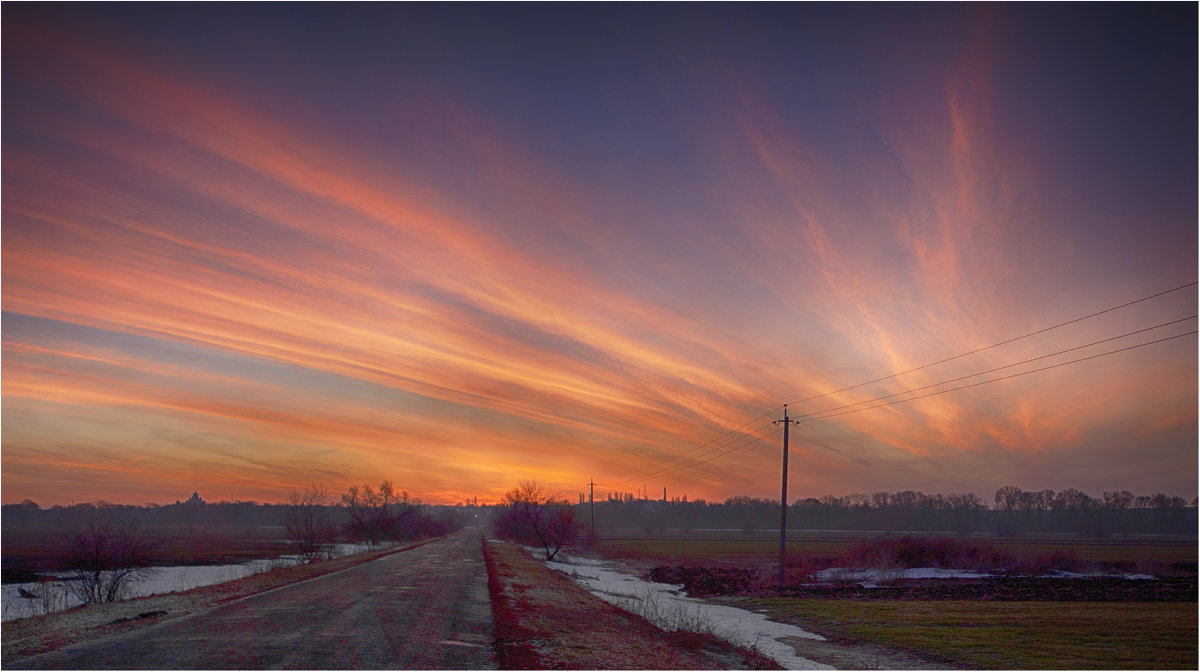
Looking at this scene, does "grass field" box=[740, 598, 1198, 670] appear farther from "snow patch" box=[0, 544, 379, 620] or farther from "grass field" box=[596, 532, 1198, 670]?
"snow patch" box=[0, 544, 379, 620]

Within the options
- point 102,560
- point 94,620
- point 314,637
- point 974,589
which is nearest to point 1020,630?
point 974,589

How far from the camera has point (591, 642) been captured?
1775 cm

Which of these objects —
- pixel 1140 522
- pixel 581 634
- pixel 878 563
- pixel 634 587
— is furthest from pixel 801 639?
pixel 1140 522

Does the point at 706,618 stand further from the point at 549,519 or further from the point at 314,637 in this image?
the point at 549,519

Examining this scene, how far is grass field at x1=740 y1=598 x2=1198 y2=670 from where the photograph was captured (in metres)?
19.5

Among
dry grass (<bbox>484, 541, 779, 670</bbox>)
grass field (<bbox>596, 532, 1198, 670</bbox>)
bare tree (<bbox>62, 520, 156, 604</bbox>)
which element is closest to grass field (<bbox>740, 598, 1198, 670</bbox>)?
grass field (<bbox>596, 532, 1198, 670</bbox>)

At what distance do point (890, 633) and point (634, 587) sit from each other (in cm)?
2029

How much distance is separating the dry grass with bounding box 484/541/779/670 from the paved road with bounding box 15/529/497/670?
2.18 ft

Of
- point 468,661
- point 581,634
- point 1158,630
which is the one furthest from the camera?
point 1158,630

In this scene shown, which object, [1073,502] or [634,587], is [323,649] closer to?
[634,587]

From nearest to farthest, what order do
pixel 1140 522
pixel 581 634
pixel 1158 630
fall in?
pixel 581 634 → pixel 1158 630 → pixel 1140 522

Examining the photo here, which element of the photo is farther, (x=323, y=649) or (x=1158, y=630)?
(x=1158, y=630)

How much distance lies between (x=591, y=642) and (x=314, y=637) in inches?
273

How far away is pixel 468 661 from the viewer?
1428 cm
